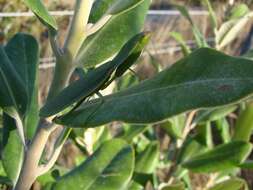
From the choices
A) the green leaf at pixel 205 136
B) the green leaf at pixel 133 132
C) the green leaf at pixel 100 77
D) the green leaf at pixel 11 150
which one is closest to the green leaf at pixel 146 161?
the green leaf at pixel 133 132

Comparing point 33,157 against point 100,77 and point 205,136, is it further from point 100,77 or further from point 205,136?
point 205,136

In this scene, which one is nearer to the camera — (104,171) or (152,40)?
(104,171)

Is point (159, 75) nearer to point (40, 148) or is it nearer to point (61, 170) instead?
point (40, 148)

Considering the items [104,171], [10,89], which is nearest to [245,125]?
[104,171]

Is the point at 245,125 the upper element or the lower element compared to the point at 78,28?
lower

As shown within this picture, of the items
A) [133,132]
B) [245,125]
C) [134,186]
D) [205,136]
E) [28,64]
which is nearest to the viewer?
[28,64]

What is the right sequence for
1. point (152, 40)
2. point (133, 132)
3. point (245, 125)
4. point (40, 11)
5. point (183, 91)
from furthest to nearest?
point (152, 40) < point (245, 125) < point (133, 132) < point (40, 11) < point (183, 91)

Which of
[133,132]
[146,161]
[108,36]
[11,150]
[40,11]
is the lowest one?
[146,161]

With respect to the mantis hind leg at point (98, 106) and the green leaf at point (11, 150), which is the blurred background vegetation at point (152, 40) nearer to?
the green leaf at point (11, 150)
